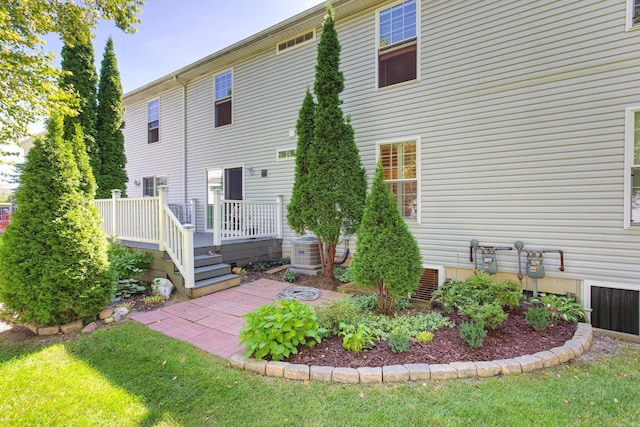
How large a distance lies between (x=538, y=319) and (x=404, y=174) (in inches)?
132

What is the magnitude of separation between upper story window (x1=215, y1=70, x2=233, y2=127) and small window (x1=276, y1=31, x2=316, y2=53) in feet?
6.58

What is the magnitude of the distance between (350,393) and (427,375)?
0.76m

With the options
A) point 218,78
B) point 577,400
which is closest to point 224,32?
point 218,78

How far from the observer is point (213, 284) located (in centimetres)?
539

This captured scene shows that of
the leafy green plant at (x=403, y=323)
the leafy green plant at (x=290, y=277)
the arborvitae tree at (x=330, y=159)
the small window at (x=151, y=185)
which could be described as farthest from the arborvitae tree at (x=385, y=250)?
the small window at (x=151, y=185)

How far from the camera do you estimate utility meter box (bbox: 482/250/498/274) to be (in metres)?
4.91

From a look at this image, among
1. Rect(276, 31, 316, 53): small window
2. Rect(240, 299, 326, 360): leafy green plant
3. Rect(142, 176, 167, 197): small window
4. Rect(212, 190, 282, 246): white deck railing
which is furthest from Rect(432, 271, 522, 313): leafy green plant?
Rect(142, 176, 167, 197): small window

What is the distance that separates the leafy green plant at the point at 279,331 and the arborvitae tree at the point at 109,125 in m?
7.85

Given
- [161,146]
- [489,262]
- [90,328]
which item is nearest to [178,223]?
[90,328]

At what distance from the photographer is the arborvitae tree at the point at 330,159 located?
5.67m

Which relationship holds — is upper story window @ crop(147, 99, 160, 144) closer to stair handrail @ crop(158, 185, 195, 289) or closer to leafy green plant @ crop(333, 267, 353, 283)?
stair handrail @ crop(158, 185, 195, 289)

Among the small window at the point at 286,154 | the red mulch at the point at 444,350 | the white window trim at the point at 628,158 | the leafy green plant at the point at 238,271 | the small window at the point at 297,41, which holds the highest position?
the small window at the point at 297,41

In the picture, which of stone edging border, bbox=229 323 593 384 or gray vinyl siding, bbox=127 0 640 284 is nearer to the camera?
stone edging border, bbox=229 323 593 384

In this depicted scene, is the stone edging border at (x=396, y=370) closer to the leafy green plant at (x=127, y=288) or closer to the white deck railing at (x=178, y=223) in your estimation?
the white deck railing at (x=178, y=223)
